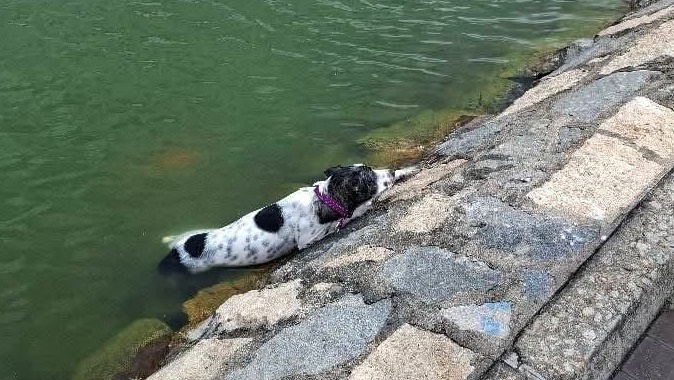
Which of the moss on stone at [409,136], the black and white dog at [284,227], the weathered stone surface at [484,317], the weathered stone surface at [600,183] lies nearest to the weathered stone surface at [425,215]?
the weathered stone surface at [600,183]

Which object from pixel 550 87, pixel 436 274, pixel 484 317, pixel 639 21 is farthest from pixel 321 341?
pixel 639 21

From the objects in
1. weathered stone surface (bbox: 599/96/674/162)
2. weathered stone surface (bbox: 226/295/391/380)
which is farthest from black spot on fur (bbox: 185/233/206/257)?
weathered stone surface (bbox: 599/96/674/162)

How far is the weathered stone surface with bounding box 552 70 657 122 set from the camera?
532 cm

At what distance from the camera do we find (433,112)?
316 inches

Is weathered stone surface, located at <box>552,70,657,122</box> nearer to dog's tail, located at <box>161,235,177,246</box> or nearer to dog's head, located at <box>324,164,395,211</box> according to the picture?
dog's head, located at <box>324,164,395,211</box>

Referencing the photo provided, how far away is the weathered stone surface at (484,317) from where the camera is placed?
3.25 metres

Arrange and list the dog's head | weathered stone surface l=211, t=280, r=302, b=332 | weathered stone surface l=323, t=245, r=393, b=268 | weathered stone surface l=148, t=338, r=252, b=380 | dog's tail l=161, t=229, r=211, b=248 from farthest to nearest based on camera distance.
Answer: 1. dog's tail l=161, t=229, r=211, b=248
2. the dog's head
3. weathered stone surface l=323, t=245, r=393, b=268
4. weathered stone surface l=211, t=280, r=302, b=332
5. weathered stone surface l=148, t=338, r=252, b=380

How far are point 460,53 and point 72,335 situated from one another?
6419 mm

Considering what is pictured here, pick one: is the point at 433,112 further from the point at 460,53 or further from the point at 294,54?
the point at 294,54

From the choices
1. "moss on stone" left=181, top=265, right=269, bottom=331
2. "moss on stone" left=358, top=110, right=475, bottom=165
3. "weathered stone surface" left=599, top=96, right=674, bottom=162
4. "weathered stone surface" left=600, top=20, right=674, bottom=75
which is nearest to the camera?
"weathered stone surface" left=599, top=96, right=674, bottom=162

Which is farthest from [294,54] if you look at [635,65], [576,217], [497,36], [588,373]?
[588,373]

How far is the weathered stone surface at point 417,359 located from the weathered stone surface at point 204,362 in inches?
39.2

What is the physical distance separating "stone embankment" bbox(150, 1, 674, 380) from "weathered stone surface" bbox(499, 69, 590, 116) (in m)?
1.19

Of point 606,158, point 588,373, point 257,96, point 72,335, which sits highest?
point 606,158
